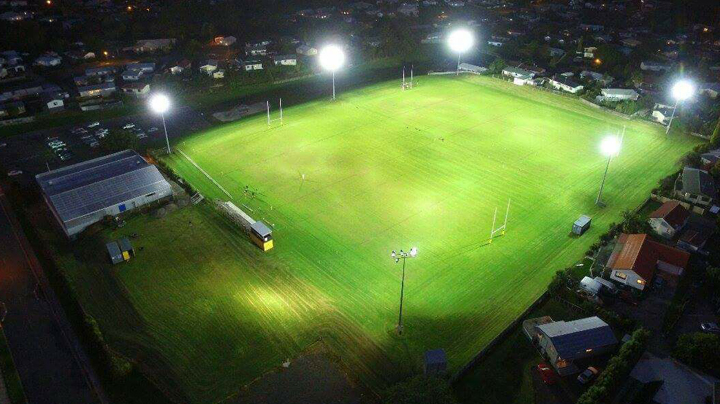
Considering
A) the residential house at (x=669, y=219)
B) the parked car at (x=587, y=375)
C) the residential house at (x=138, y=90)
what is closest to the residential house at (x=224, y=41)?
the residential house at (x=138, y=90)

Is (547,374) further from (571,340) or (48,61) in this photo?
(48,61)

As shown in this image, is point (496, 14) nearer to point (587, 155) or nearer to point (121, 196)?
point (587, 155)

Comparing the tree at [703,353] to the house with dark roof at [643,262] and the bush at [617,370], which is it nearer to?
the bush at [617,370]

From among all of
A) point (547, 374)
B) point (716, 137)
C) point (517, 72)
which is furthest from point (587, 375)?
point (517, 72)

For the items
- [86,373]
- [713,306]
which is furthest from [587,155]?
[86,373]

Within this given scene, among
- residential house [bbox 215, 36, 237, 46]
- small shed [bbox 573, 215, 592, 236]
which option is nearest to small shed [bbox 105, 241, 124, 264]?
small shed [bbox 573, 215, 592, 236]
